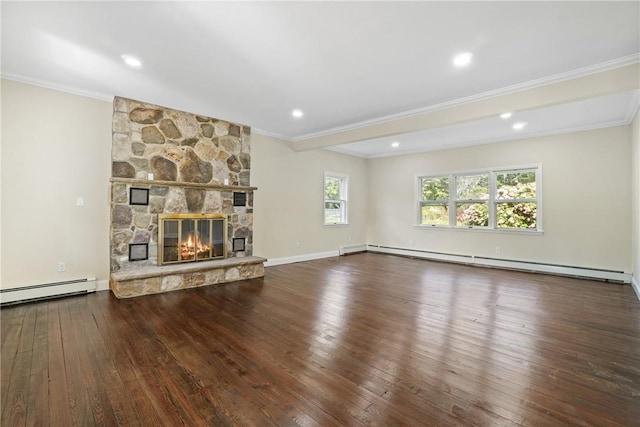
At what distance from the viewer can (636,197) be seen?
14.9ft

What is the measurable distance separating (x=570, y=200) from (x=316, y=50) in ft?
18.6

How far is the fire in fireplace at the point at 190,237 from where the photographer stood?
4.66 metres

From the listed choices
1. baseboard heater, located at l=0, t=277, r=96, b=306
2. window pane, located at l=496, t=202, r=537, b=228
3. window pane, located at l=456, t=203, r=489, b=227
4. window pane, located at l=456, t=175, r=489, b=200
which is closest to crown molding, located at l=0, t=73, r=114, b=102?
baseboard heater, located at l=0, t=277, r=96, b=306

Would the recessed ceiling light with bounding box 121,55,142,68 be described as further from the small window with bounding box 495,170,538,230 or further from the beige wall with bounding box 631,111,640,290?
the small window with bounding box 495,170,538,230

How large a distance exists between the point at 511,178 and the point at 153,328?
6.98 meters

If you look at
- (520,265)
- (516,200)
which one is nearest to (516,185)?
(516,200)

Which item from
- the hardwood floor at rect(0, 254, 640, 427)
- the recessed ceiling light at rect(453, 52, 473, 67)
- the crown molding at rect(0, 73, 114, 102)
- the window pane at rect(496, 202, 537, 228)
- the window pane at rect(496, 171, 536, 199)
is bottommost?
the hardwood floor at rect(0, 254, 640, 427)

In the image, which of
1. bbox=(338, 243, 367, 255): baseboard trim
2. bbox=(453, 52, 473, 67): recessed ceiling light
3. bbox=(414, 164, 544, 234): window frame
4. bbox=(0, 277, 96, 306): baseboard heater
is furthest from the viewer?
bbox=(338, 243, 367, 255): baseboard trim

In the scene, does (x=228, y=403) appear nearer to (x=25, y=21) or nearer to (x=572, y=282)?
(x=25, y=21)

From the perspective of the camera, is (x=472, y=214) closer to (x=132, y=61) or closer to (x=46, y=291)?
(x=132, y=61)

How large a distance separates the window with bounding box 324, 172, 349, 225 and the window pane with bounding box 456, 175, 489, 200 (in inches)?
112

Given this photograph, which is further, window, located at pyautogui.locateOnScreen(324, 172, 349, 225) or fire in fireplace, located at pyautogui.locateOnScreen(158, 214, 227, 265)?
window, located at pyautogui.locateOnScreen(324, 172, 349, 225)

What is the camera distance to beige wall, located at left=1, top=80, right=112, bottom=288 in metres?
3.61

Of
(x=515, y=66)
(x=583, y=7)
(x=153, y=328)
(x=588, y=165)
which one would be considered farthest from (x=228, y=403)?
(x=588, y=165)
